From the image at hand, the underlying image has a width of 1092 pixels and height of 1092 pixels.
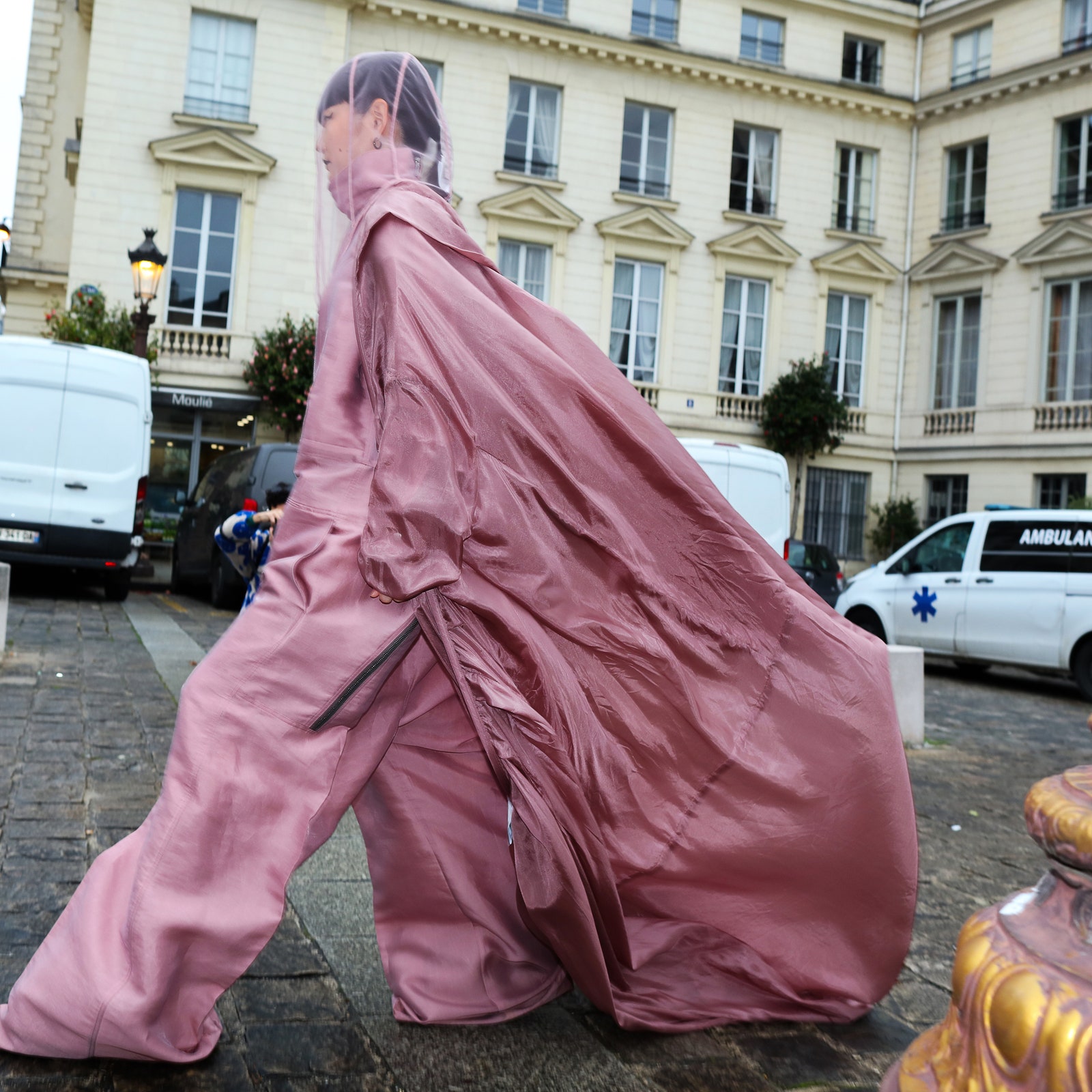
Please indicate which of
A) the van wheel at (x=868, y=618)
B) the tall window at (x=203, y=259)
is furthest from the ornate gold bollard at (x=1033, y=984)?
the tall window at (x=203, y=259)

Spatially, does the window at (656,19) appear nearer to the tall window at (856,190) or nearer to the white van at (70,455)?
the tall window at (856,190)

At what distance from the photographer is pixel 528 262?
24.5 m

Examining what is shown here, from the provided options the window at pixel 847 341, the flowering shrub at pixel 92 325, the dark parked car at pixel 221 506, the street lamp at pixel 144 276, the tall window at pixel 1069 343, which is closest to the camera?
the dark parked car at pixel 221 506

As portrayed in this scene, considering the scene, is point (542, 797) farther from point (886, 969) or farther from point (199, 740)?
point (886, 969)

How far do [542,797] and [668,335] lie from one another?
77.9 feet

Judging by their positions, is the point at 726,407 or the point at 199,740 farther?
the point at 726,407

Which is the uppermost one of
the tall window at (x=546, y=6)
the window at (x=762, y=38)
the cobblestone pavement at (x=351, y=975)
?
the window at (x=762, y=38)

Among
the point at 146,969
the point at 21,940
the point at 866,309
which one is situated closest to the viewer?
the point at 146,969

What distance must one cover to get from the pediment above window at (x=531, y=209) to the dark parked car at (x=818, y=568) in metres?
9.86

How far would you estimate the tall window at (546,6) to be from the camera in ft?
79.0

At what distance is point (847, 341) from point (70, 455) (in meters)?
19.6

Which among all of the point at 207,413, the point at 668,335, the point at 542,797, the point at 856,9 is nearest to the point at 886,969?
the point at 542,797

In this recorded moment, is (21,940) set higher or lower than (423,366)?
lower

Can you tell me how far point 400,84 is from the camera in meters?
2.55
